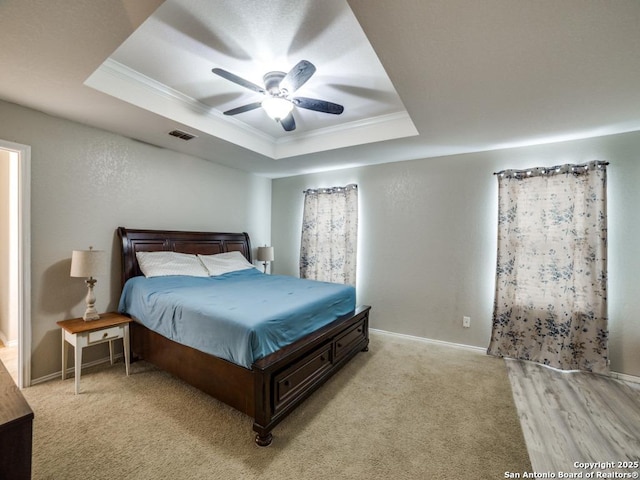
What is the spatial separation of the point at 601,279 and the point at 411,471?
9.00 ft

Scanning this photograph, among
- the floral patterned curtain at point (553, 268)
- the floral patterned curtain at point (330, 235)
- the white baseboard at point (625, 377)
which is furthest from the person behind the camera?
the floral patterned curtain at point (330, 235)

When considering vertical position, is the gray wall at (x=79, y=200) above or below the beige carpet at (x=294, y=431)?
above

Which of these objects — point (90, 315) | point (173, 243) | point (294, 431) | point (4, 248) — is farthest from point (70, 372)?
point (294, 431)

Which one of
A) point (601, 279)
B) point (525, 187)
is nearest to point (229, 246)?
point (525, 187)

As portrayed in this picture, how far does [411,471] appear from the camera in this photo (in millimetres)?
1614

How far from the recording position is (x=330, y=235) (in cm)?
448

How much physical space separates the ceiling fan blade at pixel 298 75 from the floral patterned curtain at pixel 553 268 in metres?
2.64

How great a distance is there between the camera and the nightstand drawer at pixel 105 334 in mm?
2430

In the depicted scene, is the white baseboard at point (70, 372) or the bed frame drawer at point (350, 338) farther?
the bed frame drawer at point (350, 338)

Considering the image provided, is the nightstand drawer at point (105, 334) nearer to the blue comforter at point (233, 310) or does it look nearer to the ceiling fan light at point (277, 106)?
the blue comforter at point (233, 310)

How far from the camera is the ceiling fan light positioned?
7.15ft

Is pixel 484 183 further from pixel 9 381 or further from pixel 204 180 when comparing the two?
pixel 9 381

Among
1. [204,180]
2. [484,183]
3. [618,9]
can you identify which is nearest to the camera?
[618,9]

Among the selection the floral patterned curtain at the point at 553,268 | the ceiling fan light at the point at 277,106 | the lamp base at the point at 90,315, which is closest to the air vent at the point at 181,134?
the ceiling fan light at the point at 277,106
